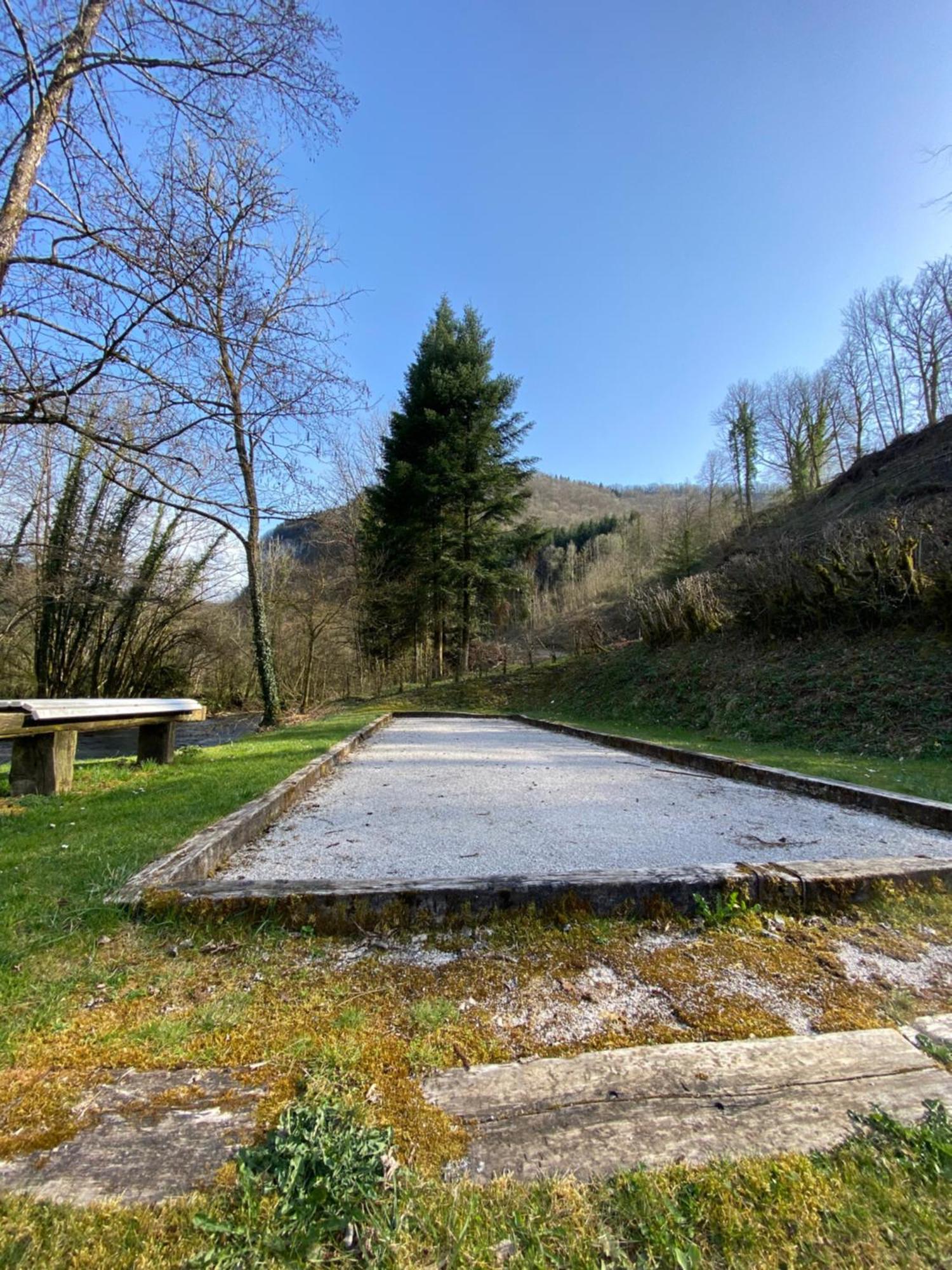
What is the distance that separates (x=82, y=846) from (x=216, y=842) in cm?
Result: 76

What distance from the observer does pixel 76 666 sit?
1600cm

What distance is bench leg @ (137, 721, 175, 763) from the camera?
6254 millimetres

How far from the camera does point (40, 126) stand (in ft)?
14.1

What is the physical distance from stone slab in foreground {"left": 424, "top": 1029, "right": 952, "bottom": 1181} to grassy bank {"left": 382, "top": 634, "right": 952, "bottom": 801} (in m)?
3.57

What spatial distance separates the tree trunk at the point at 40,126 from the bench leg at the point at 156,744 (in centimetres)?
424

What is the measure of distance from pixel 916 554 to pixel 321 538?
612 inches

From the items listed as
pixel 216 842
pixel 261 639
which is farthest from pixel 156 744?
pixel 261 639

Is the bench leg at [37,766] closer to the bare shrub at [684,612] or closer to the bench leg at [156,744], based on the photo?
the bench leg at [156,744]

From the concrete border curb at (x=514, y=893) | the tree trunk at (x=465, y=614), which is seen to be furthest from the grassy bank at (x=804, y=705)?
the tree trunk at (x=465, y=614)

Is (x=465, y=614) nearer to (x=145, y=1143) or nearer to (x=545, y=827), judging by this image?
(x=545, y=827)

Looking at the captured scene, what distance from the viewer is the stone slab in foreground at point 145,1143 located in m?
0.98

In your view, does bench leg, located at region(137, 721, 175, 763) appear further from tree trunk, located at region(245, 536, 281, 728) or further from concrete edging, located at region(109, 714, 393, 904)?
tree trunk, located at region(245, 536, 281, 728)

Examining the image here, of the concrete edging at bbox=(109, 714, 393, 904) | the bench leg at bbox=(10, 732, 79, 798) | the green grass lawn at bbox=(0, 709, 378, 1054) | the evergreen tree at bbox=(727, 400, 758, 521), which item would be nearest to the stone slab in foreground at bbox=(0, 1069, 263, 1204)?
the green grass lawn at bbox=(0, 709, 378, 1054)

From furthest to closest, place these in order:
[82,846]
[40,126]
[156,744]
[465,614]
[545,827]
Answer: [465,614]
[156,744]
[40,126]
[545,827]
[82,846]
